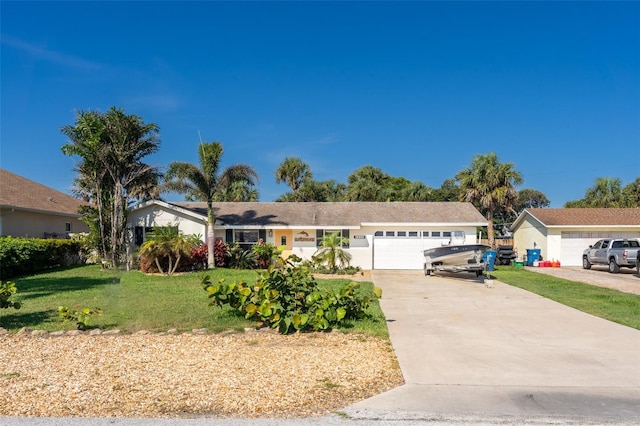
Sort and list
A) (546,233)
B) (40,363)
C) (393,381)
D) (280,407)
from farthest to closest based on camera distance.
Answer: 1. (546,233)
2. (40,363)
3. (393,381)
4. (280,407)

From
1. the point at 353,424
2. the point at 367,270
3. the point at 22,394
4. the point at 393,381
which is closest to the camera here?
the point at 353,424

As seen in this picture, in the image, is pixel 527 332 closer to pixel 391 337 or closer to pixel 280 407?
pixel 391 337

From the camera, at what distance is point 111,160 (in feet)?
67.1

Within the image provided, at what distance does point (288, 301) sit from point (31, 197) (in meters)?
21.0

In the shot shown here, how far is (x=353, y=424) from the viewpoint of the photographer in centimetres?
414

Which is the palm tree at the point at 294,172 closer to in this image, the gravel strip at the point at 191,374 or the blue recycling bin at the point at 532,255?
the blue recycling bin at the point at 532,255

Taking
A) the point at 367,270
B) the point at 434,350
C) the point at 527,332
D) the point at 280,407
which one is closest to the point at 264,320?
the point at 434,350

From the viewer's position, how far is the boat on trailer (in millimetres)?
18328

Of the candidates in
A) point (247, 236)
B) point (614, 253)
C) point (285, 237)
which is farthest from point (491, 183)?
point (247, 236)

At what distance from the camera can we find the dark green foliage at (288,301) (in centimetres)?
782

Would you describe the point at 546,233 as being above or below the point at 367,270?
above

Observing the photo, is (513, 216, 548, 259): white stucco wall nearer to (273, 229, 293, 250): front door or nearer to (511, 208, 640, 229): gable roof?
(511, 208, 640, 229): gable roof

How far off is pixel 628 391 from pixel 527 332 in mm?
3218

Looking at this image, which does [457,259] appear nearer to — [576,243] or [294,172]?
[576,243]
